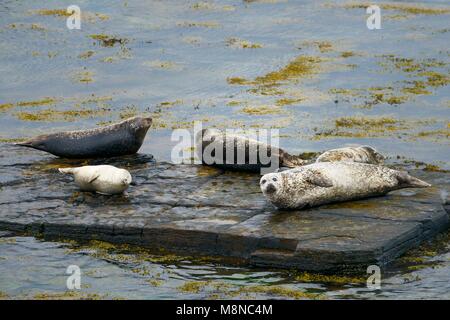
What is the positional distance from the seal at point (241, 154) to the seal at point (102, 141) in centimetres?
118

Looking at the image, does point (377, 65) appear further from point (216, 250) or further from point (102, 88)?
point (216, 250)

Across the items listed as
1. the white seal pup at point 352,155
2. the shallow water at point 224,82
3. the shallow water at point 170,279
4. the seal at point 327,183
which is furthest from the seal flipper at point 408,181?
the shallow water at point 224,82

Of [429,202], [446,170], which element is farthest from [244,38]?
[429,202]

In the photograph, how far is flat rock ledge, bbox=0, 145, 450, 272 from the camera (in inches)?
438

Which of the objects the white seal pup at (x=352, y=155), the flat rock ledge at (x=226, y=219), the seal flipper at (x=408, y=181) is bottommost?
the flat rock ledge at (x=226, y=219)

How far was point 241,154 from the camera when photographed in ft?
46.0

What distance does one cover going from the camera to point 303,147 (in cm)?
1706

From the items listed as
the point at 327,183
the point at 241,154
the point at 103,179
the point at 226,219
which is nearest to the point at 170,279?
the point at 226,219

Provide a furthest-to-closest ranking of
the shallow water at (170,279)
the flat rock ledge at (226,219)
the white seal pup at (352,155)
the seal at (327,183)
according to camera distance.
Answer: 1. the white seal pup at (352,155)
2. the seal at (327,183)
3. the flat rock ledge at (226,219)
4. the shallow water at (170,279)

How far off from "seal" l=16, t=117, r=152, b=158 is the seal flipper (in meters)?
3.91

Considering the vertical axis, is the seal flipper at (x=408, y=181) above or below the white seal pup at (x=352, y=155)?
below

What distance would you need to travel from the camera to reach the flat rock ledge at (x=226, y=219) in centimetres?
1112

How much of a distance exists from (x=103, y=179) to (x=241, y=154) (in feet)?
6.36

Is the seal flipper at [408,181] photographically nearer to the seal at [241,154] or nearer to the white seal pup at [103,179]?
the seal at [241,154]
